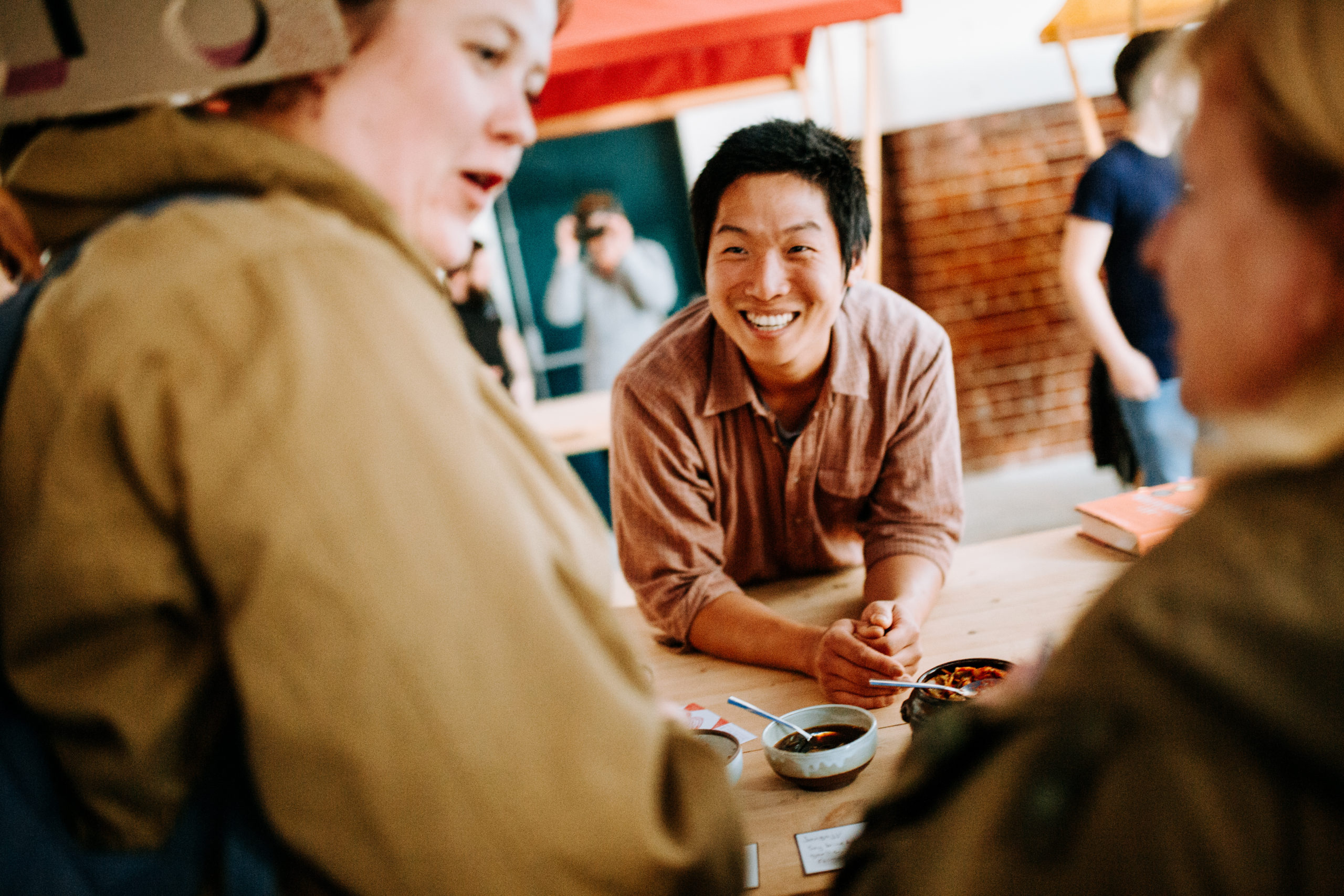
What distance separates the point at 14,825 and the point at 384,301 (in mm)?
446

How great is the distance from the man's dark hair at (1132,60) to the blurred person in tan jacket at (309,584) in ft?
8.26

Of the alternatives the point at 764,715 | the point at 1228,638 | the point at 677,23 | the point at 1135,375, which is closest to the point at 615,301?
the point at 677,23

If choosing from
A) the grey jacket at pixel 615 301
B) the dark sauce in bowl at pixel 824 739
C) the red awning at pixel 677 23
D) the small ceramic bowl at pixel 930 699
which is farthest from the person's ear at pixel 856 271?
the grey jacket at pixel 615 301

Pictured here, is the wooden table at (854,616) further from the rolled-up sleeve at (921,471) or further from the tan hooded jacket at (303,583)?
the tan hooded jacket at (303,583)

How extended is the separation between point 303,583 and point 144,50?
1.65 feet

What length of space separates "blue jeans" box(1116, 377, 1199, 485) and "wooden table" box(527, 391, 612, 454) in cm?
214

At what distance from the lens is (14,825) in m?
0.58

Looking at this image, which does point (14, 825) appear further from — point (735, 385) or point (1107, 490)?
point (1107, 490)

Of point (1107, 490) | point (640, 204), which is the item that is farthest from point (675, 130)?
point (1107, 490)

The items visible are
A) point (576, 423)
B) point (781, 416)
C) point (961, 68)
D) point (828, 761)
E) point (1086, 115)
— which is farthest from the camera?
point (961, 68)

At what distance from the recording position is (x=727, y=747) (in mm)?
1152

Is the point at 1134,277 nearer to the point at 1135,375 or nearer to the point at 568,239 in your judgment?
the point at 1135,375

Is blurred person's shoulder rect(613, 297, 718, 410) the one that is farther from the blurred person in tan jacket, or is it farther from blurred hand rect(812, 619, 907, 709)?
the blurred person in tan jacket

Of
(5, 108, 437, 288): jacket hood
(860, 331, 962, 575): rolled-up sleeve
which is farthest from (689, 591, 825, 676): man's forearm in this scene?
(5, 108, 437, 288): jacket hood
